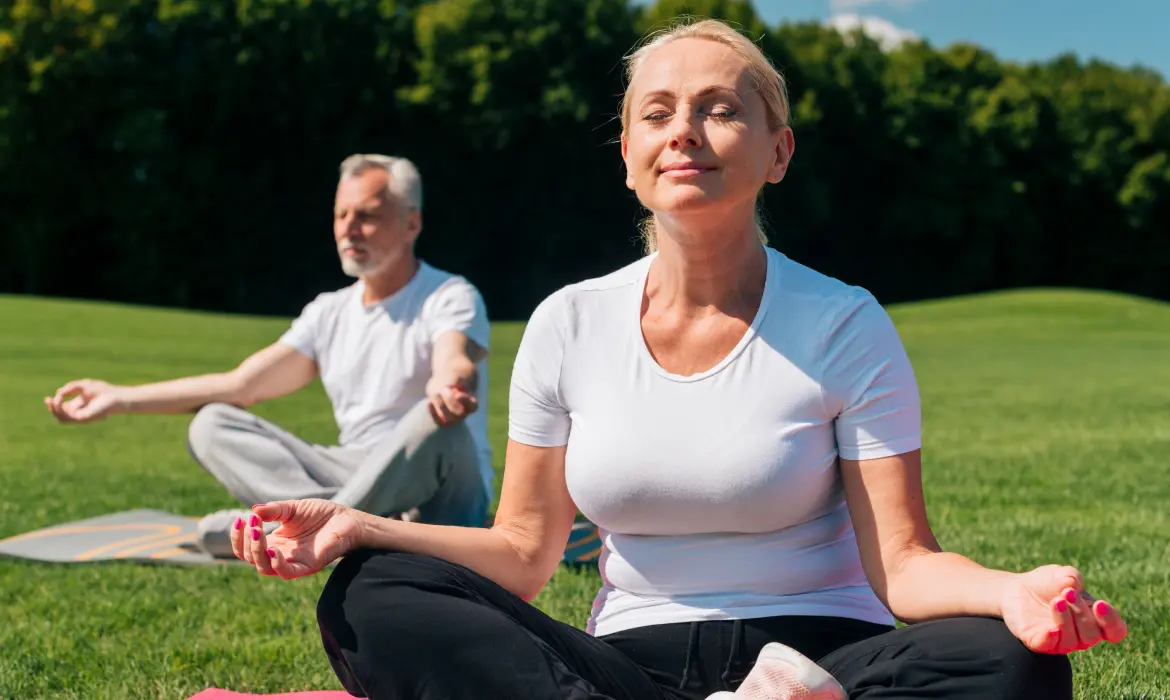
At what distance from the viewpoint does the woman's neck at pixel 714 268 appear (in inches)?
104

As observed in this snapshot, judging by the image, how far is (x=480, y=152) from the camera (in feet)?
127

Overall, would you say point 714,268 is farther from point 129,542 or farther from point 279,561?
point 129,542

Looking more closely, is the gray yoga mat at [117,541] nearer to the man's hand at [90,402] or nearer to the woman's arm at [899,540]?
the man's hand at [90,402]

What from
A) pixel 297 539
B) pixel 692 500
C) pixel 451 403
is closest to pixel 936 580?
pixel 692 500

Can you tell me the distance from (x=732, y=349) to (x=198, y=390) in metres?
3.21

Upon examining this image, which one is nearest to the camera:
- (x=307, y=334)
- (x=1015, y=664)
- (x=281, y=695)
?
(x=1015, y=664)

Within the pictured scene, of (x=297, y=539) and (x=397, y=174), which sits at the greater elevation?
(x=397, y=174)

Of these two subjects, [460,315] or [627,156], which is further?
[460,315]

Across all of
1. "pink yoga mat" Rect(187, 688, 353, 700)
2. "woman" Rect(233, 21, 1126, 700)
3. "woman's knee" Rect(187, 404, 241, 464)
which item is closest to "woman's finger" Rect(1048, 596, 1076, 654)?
"woman" Rect(233, 21, 1126, 700)

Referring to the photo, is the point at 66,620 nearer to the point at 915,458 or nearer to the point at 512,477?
the point at 512,477

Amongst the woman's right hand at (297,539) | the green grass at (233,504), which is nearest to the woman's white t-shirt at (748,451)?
the woman's right hand at (297,539)

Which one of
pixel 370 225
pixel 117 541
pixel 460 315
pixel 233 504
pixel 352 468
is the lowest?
pixel 233 504

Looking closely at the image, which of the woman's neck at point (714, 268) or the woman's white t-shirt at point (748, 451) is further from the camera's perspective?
the woman's neck at point (714, 268)

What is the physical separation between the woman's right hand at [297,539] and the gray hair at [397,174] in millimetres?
Result: 3218
